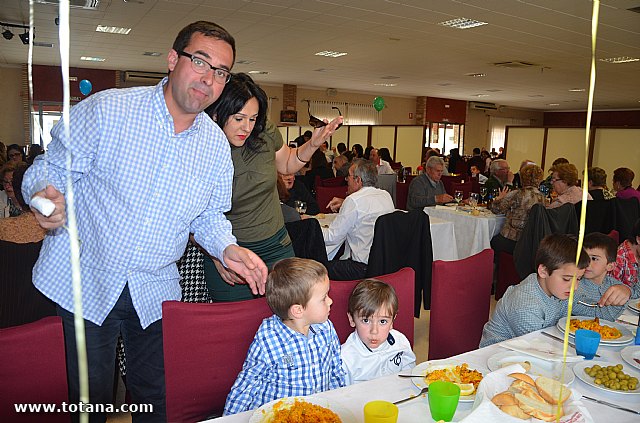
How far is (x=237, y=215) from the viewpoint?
1940mm

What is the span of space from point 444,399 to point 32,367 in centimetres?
98

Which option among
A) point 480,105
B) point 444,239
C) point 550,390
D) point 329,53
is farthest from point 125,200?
point 480,105

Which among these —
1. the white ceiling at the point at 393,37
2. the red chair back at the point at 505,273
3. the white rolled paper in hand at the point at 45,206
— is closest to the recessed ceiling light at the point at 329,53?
the white ceiling at the point at 393,37

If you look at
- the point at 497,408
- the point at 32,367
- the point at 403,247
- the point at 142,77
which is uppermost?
the point at 142,77

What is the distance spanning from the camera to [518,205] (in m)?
4.16

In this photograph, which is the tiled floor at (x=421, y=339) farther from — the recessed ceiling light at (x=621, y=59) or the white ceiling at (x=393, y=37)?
the recessed ceiling light at (x=621, y=59)

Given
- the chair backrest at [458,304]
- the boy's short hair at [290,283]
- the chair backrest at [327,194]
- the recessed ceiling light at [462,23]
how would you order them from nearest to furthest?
the boy's short hair at [290,283] < the chair backrest at [458,304] < the chair backrest at [327,194] < the recessed ceiling light at [462,23]

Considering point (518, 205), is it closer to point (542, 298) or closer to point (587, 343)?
point (542, 298)

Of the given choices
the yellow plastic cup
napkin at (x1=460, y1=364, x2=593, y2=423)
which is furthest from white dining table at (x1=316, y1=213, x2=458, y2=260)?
the yellow plastic cup

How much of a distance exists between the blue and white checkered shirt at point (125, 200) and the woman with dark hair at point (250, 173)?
1.17ft

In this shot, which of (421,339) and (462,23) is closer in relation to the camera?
(421,339)

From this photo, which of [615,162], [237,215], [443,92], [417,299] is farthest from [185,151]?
[443,92]

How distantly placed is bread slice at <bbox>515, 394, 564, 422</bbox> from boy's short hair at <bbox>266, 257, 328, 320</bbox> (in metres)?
0.71

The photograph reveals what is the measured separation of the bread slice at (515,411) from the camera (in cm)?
88
